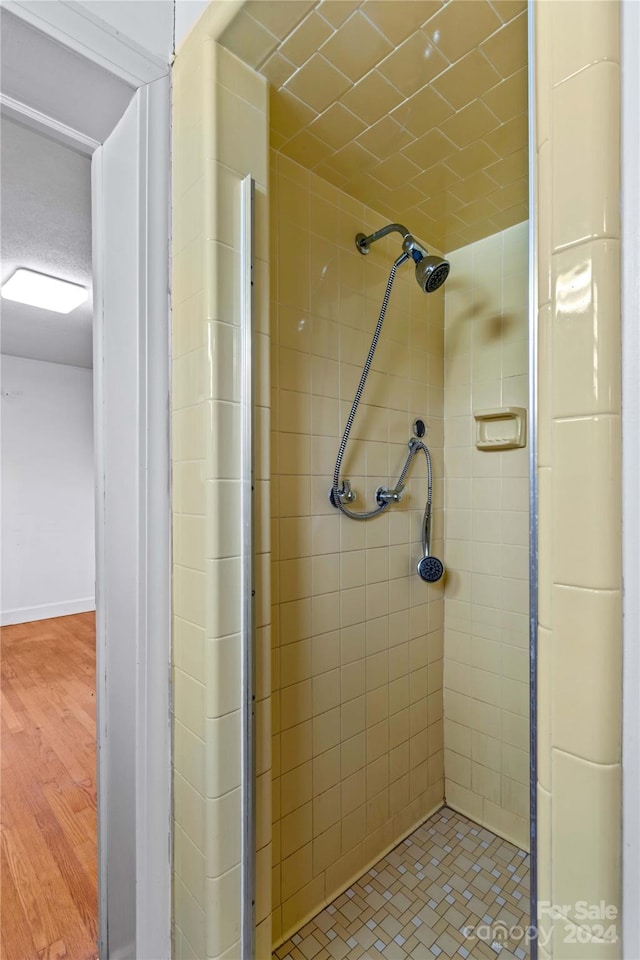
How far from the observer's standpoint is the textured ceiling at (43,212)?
1.40 metres

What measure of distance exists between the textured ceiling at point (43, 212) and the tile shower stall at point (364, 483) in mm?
661

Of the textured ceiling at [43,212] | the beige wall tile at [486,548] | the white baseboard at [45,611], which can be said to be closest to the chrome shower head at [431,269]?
the beige wall tile at [486,548]

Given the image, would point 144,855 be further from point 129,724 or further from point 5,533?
point 5,533

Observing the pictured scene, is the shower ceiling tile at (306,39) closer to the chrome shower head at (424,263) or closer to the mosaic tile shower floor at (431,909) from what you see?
the chrome shower head at (424,263)

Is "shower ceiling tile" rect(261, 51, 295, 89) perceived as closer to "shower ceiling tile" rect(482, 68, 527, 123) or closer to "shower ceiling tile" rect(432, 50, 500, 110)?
"shower ceiling tile" rect(432, 50, 500, 110)

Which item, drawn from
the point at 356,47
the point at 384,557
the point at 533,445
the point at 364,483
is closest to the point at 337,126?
the point at 356,47

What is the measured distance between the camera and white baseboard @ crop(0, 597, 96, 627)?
12.2ft

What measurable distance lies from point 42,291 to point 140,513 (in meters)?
2.20

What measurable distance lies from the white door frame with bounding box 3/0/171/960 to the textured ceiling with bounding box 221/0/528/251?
27 cm

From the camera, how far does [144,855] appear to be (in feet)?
2.88

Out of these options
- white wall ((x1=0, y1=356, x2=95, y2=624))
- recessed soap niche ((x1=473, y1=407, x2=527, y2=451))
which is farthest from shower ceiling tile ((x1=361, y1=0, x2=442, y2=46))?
white wall ((x1=0, y1=356, x2=95, y2=624))

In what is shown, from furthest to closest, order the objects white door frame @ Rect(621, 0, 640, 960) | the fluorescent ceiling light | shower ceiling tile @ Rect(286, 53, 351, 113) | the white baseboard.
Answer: the white baseboard < the fluorescent ceiling light < shower ceiling tile @ Rect(286, 53, 351, 113) < white door frame @ Rect(621, 0, 640, 960)

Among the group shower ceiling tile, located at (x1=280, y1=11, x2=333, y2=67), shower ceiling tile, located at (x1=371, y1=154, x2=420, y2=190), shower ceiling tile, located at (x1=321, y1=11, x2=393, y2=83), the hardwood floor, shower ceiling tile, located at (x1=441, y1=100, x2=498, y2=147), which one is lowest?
the hardwood floor

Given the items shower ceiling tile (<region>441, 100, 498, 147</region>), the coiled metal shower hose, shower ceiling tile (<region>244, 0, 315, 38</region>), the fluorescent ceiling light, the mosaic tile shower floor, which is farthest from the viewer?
the fluorescent ceiling light
